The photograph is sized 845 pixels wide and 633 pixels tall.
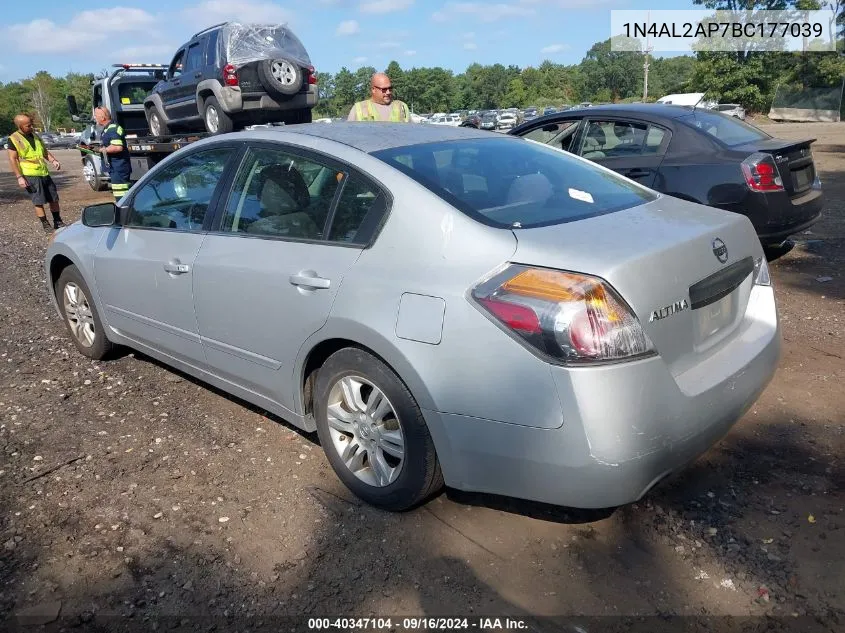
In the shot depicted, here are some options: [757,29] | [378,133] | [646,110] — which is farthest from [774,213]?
[757,29]

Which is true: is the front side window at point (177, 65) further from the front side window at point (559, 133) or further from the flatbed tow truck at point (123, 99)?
the front side window at point (559, 133)

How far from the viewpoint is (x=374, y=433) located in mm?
2914

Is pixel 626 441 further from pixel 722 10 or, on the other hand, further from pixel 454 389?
pixel 722 10

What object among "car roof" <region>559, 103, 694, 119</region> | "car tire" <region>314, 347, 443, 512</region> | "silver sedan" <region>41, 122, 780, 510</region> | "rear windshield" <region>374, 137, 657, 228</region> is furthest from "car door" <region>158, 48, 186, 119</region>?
"car tire" <region>314, 347, 443, 512</region>

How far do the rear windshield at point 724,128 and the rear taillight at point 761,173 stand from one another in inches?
11.9

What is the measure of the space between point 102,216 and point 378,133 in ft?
6.44

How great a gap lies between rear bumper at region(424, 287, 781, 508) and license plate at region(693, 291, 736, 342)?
0.37 feet

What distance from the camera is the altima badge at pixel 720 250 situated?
9.07 ft

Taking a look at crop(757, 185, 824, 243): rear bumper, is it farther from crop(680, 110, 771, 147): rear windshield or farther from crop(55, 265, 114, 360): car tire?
crop(55, 265, 114, 360): car tire

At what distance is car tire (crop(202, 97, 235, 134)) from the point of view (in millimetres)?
11781

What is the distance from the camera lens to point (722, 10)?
4912cm

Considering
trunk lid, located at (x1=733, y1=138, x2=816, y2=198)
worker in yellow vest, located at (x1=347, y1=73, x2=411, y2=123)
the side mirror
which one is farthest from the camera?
worker in yellow vest, located at (x1=347, y1=73, x2=411, y2=123)

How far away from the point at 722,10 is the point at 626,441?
55556mm

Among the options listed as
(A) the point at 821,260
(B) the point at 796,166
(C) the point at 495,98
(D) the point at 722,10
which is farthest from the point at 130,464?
(C) the point at 495,98
